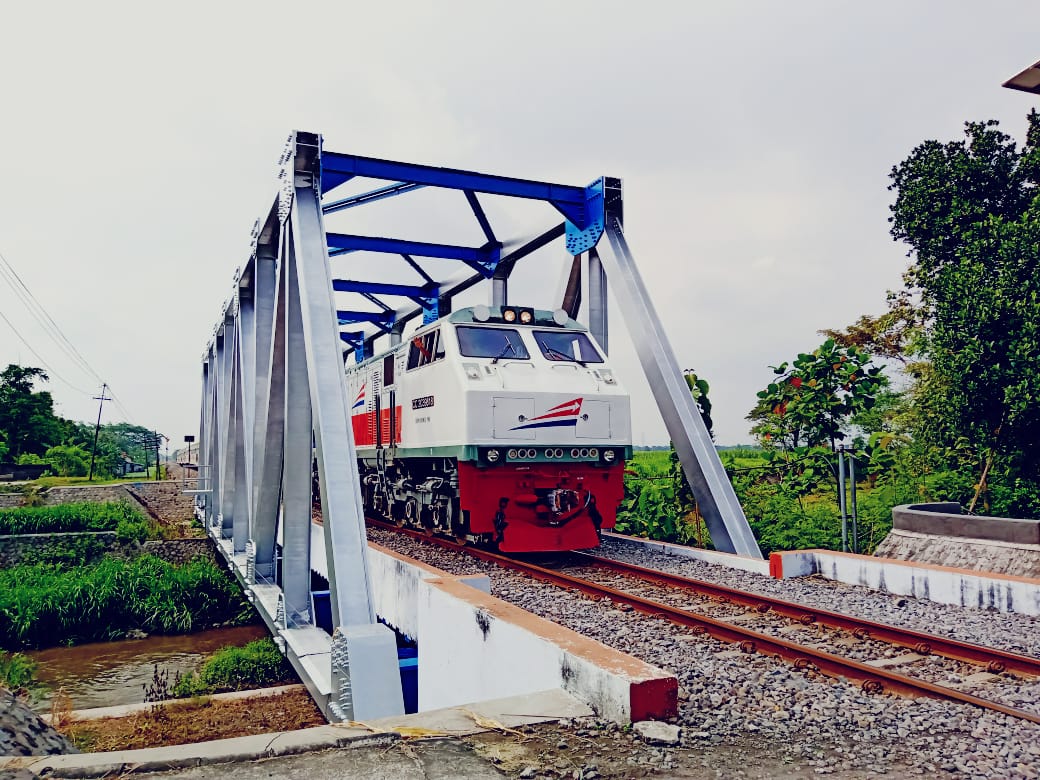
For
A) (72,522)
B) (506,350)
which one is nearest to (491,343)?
(506,350)

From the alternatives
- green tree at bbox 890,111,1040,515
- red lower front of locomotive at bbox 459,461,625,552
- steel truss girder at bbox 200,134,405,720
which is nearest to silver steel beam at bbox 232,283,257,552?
steel truss girder at bbox 200,134,405,720

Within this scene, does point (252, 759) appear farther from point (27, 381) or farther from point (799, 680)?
point (27, 381)

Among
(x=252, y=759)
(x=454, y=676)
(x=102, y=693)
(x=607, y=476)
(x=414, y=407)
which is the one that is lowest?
(x=102, y=693)

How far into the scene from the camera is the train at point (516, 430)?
31.0ft

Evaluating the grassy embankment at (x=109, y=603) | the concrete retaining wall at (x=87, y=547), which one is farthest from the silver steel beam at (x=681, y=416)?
the concrete retaining wall at (x=87, y=547)

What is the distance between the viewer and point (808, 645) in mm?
5762

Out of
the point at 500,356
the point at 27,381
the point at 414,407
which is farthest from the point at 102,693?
the point at 27,381

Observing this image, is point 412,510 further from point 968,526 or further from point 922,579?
point 968,526

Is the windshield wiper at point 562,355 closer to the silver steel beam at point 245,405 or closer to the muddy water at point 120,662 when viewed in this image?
the silver steel beam at point 245,405

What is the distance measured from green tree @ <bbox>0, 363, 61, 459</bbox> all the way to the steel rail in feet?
158

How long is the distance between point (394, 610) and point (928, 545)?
6016mm

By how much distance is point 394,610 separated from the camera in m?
8.00

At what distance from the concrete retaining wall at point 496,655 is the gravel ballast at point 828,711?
32 cm

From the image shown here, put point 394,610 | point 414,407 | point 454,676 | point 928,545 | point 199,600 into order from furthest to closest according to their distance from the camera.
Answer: point 199,600, point 414,407, point 928,545, point 394,610, point 454,676
